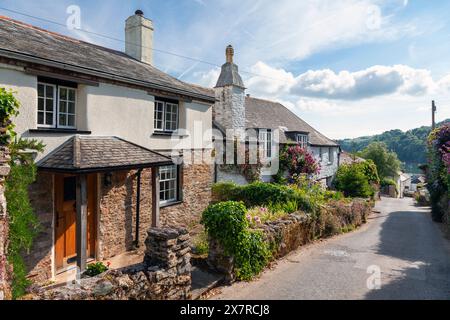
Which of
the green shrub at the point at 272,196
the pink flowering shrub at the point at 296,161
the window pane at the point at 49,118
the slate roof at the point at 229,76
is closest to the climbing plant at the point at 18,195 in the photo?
the window pane at the point at 49,118

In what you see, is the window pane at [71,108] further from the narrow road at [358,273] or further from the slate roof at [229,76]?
the slate roof at [229,76]

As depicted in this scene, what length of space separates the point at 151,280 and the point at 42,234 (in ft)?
12.2

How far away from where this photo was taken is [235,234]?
24.0ft

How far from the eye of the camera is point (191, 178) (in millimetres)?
12367

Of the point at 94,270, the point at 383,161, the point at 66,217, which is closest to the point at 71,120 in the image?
the point at 66,217

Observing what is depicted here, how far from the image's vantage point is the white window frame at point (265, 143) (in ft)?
64.2

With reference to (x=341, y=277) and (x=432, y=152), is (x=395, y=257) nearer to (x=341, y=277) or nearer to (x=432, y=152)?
(x=341, y=277)

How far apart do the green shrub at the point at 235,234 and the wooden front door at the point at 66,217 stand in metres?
3.67

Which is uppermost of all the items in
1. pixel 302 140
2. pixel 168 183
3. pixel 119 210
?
pixel 302 140

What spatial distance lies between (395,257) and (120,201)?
9.25m

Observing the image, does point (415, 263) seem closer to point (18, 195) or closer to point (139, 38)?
point (18, 195)

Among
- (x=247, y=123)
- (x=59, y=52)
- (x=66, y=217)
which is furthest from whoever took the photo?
(x=247, y=123)

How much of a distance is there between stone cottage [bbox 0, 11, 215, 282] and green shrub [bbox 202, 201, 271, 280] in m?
2.76
